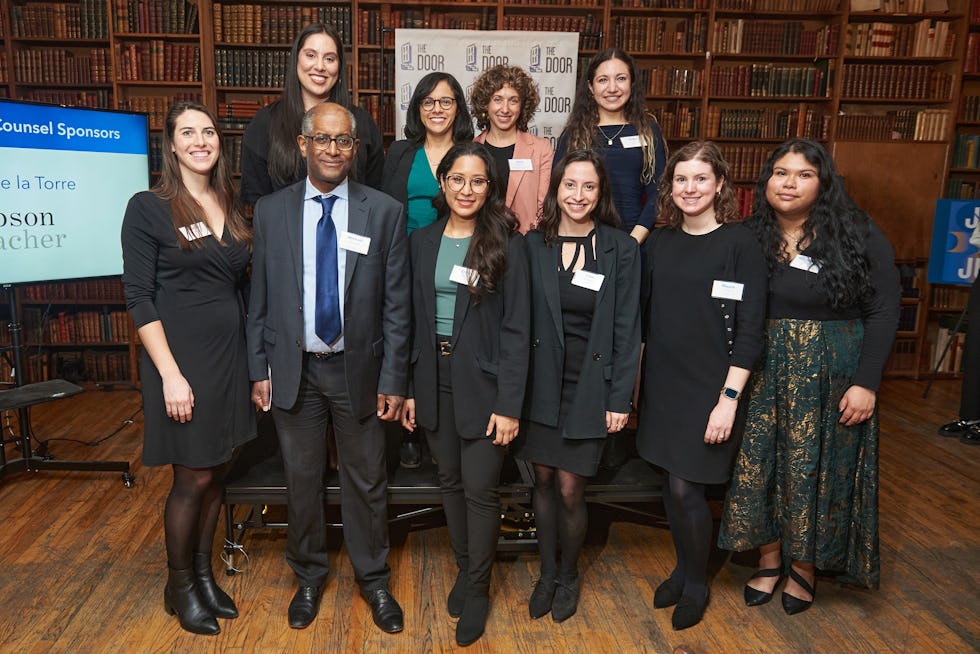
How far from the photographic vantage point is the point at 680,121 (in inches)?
218

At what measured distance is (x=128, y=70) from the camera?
16.7ft

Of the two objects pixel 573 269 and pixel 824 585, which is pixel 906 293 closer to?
pixel 824 585

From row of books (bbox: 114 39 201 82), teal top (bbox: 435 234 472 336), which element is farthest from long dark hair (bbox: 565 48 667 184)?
row of books (bbox: 114 39 201 82)

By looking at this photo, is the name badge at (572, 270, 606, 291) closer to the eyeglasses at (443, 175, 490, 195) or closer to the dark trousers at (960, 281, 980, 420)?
the eyeglasses at (443, 175, 490, 195)

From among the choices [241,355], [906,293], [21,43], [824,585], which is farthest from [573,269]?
[21,43]

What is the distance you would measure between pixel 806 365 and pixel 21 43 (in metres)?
5.85

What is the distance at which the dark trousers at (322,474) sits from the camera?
2.21 meters

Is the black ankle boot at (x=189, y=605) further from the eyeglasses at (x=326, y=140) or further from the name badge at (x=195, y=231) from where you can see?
the eyeglasses at (x=326, y=140)

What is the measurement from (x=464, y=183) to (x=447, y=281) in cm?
31

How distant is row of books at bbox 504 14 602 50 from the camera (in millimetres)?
5207

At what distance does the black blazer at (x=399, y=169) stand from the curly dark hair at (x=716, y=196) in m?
0.99

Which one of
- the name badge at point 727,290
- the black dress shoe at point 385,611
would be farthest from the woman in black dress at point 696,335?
the black dress shoe at point 385,611

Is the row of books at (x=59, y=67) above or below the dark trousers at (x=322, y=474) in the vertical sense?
above

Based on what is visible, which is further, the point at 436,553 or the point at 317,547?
the point at 436,553
